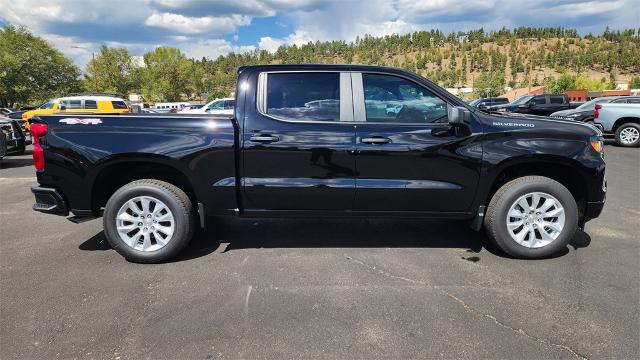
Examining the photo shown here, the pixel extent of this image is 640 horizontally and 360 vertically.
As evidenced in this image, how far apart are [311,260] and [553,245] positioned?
7.58 feet

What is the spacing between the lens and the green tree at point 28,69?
44062 mm

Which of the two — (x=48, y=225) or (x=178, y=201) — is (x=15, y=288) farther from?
(x=48, y=225)

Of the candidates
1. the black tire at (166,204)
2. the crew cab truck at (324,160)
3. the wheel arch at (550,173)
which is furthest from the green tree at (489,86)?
the black tire at (166,204)

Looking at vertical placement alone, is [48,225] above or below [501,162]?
below

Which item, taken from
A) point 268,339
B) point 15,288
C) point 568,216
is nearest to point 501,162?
point 568,216

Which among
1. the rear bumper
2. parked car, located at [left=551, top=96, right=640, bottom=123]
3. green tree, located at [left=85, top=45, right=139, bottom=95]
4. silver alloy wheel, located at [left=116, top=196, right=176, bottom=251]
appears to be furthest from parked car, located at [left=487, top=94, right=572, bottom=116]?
green tree, located at [left=85, top=45, right=139, bottom=95]

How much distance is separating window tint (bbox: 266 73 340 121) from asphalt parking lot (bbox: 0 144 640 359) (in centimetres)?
139

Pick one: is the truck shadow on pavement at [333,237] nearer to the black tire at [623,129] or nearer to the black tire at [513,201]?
the black tire at [513,201]

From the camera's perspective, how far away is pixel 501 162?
3.94 metres

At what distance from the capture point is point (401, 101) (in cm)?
398

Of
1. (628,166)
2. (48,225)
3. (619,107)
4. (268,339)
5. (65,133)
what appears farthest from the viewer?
(619,107)

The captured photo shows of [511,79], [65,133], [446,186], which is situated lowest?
[446,186]

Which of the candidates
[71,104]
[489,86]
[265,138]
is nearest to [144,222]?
[265,138]

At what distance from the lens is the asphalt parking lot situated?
8.93 feet
